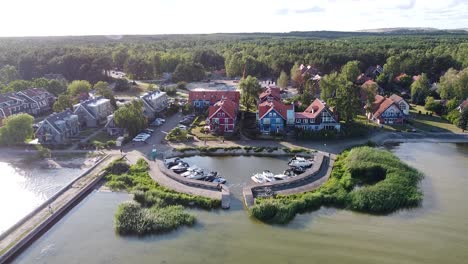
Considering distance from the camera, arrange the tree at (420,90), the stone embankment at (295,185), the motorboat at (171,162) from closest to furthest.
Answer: the stone embankment at (295,185), the motorboat at (171,162), the tree at (420,90)

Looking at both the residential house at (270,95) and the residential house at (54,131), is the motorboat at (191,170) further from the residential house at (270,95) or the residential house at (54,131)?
the residential house at (270,95)

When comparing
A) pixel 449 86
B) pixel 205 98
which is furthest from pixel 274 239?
pixel 449 86

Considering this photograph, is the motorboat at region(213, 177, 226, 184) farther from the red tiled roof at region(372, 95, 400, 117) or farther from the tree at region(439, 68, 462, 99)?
the tree at region(439, 68, 462, 99)

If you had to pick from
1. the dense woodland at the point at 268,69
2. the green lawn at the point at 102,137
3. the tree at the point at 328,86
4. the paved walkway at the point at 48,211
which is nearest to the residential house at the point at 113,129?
the green lawn at the point at 102,137

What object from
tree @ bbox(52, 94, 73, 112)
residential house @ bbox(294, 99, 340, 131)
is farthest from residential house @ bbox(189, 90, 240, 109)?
tree @ bbox(52, 94, 73, 112)

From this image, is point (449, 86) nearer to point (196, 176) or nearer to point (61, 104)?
point (196, 176)

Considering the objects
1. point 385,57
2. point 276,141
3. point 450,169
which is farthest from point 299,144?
point 385,57

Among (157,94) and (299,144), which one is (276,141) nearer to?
(299,144)
